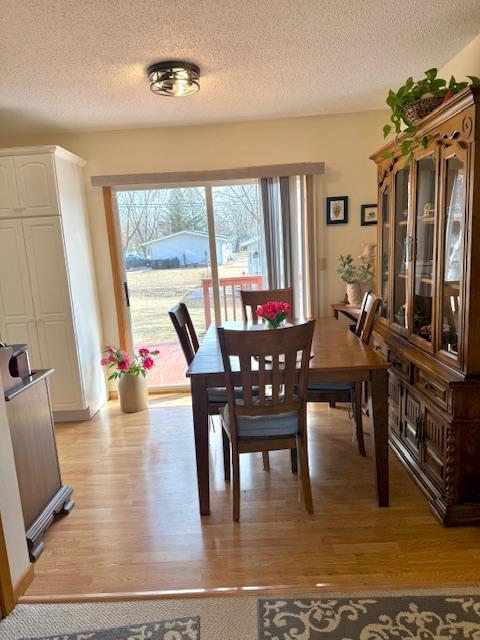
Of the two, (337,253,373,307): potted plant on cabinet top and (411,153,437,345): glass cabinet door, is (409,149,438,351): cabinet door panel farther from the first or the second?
(337,253,373,307): potted plant on cabinet top

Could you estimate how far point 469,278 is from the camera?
1.81 meters

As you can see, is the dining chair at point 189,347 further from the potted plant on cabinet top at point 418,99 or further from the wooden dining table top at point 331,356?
the potted plant on cabinet top at point 418,99

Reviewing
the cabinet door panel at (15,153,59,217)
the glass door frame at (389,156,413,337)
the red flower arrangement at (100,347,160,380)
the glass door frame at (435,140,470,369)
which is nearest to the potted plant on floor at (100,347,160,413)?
the red flower arrangement at (100,347,160,380)

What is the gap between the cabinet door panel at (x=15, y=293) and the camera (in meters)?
3.28

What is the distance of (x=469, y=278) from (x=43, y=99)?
2.86m

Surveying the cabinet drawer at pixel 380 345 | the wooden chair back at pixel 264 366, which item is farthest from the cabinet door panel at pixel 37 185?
the cabinet drawer at pixel 380 345

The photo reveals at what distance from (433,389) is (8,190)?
10.7 ft

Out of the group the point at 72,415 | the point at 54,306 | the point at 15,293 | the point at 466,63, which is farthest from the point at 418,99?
the point at 72,415

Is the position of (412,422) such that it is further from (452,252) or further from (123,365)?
(123,365)

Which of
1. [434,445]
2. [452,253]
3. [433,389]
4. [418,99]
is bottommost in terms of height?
[434,445]

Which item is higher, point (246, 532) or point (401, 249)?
point (401, 249)

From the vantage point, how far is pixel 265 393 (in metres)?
2.07

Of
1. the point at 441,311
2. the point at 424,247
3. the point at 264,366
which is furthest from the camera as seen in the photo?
the point at 424,247

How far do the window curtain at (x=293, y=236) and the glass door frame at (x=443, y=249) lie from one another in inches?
68.6
